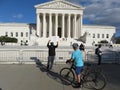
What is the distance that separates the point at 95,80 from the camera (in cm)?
883

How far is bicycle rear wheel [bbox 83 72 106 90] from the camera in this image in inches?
342

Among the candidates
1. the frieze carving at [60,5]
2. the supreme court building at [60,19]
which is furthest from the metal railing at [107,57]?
the frieze carving at [60,5]

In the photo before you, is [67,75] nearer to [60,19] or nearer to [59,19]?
[60,19]

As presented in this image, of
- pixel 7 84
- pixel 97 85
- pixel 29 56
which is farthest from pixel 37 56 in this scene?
pixel 97 85

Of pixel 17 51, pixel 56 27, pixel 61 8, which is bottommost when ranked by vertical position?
pixel 17 51

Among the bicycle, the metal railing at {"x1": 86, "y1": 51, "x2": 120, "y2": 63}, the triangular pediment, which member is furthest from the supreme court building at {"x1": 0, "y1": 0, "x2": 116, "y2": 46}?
the bicycle

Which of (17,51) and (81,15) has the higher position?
(81,15)

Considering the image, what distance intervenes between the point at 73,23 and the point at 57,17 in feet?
21.8

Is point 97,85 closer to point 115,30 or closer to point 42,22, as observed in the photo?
point 42,22

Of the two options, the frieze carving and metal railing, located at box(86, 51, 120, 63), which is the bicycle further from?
the frieze carving

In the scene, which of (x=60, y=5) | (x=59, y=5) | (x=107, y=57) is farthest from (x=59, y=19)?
(x=107, y=57)

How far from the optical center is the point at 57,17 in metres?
89.7

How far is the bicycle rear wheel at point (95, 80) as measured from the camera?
8.69 m

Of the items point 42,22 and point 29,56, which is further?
point 42,22
